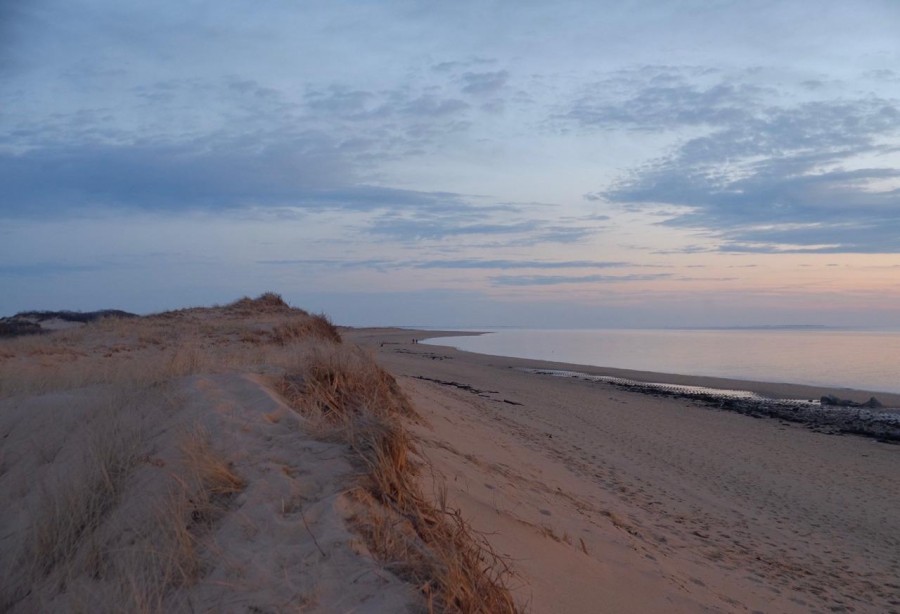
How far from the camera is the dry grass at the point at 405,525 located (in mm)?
3348

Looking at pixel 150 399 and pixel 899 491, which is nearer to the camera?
pixel 150 399

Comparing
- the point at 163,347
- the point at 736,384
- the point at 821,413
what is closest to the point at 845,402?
the point at 821,413

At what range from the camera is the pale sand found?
527 centimetres

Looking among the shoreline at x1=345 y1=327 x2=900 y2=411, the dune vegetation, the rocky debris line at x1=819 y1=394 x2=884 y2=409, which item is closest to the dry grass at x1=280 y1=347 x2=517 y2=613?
the dune vegetation

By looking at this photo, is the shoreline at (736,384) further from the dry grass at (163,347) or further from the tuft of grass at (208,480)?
the tuft of grass at (208,480)

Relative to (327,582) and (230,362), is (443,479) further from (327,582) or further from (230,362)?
(230,362)

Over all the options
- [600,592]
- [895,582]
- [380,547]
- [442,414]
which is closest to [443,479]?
[600,592]

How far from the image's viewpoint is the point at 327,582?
3.37m

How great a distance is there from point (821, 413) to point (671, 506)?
1412cm

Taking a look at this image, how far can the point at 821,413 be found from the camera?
21172 mm

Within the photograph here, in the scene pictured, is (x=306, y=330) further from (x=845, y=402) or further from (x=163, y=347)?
(x=845, y=402)

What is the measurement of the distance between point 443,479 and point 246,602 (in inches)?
99.4

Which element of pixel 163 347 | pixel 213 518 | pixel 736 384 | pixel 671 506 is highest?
pixel 163 347

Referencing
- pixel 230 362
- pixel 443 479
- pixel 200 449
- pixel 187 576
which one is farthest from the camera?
pixel 230 362
